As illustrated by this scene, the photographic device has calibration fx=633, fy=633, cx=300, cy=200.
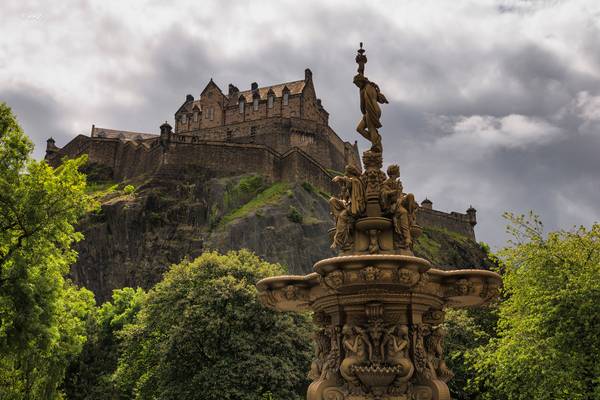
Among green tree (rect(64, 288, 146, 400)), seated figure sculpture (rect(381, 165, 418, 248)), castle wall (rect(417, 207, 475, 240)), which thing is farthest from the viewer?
castle wall (rect(417, 207, 475, 240))

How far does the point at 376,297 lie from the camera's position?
8.46m

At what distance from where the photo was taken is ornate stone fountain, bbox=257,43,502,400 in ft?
27.1

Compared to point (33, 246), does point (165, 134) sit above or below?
above

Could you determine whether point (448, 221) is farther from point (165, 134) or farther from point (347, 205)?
point (347, 205)

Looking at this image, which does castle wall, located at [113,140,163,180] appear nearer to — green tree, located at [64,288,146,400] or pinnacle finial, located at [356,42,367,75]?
green tree, located at [64,288,146,400]

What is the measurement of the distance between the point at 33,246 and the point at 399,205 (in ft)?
37.0

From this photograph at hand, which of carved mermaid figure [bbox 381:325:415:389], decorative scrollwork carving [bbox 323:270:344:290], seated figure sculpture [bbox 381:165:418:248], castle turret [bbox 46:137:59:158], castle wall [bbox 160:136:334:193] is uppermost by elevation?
Result: castle turret [bbox 46:137:59:158]

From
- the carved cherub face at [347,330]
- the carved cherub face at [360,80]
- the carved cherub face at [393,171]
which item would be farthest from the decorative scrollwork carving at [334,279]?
the carved cherub face at [360,80]

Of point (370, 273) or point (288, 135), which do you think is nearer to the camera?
point (370, 273)

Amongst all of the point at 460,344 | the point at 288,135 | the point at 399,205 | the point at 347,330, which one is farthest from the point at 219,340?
the point at 288,135

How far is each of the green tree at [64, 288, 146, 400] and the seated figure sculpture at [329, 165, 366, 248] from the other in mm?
23306

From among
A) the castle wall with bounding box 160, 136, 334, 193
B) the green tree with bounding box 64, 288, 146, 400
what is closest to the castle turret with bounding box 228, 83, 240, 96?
the castle wall with bounding box 160, 136, 334, 193

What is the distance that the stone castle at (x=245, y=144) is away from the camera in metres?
62.8

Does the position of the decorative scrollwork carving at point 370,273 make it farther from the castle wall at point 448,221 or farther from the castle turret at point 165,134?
the castle wall at point 448,221
